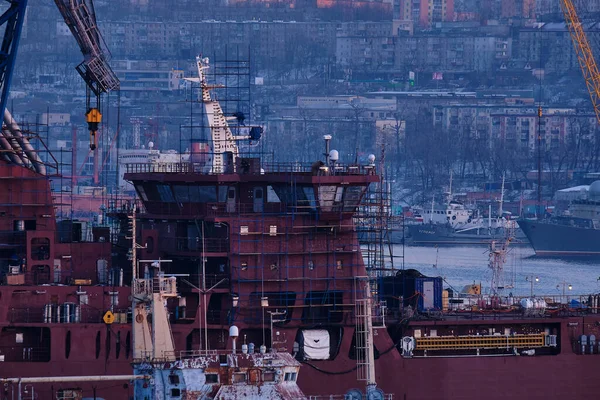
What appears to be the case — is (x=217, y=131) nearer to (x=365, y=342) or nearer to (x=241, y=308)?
(x=241, y=308)

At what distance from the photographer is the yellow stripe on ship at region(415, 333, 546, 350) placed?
5988 centimetres

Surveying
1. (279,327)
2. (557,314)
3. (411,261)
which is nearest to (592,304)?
(557,314)

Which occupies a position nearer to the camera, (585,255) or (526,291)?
(526,291)

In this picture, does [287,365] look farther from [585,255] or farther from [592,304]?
[585,255]

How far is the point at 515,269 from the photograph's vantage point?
127062 millimetres

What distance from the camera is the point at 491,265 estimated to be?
70062 mm

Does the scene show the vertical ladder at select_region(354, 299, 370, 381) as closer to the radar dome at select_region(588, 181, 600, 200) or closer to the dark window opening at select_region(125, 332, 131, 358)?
the dark window opening at select_region(125, 332, 131, 358)

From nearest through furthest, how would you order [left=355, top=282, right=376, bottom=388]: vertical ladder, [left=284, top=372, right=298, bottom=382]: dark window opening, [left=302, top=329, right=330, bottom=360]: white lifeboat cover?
1. [left=284, top=372, right=298, bottom=382]: dark window opening
2. [left=355, top=282, right=376, bottom=388]: vertical ladder
3. [left=302, top=329, right=330, bottom=360]: white lifeboat cover

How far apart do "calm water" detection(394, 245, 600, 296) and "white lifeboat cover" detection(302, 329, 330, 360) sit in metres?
36.8

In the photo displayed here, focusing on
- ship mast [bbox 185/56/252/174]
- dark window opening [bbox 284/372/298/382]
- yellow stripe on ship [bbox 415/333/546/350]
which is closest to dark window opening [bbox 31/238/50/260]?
ship mast [bbox 185/56/252/174]

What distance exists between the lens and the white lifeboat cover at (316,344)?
57938mm

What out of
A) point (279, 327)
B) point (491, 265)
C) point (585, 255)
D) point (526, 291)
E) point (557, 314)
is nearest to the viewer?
point (279, 327)

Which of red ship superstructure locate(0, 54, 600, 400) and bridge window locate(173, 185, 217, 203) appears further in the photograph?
bridge window locate(173, 185, 217, 203)

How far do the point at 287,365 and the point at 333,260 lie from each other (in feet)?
41.6
